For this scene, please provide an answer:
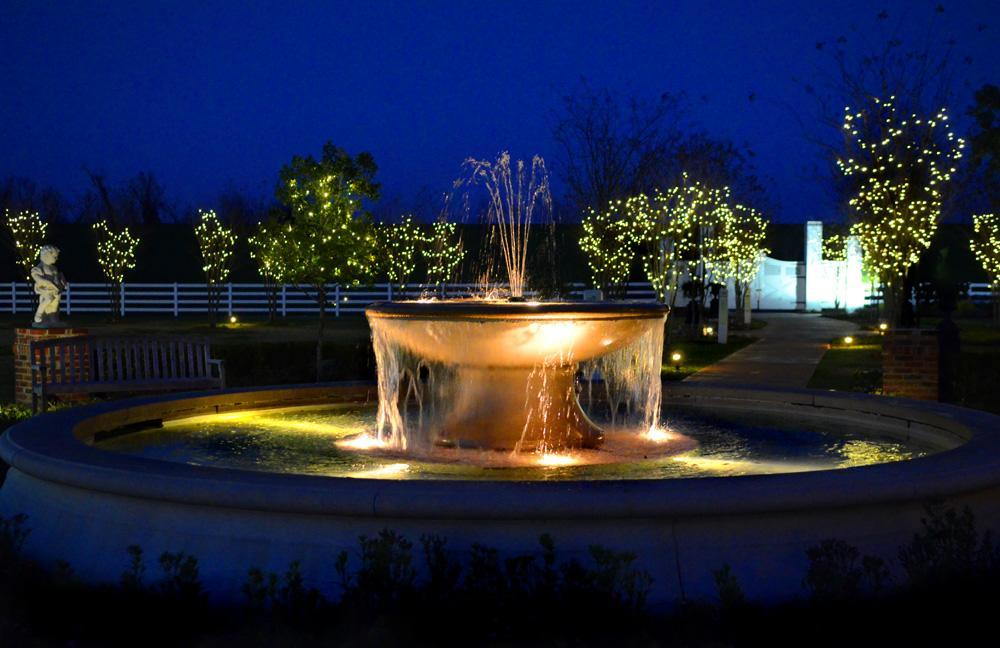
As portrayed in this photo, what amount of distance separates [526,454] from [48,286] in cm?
831

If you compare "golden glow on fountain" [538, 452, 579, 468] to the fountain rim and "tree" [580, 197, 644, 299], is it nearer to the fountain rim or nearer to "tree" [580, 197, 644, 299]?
the fountain rim

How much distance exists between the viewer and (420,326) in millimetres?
8156

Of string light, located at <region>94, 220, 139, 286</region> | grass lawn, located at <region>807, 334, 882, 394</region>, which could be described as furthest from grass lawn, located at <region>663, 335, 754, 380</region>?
string light, located at <region>94, 220, 139, 286</region>

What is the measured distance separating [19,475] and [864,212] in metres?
26.6

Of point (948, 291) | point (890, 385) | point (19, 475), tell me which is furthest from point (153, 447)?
point (948, 291)

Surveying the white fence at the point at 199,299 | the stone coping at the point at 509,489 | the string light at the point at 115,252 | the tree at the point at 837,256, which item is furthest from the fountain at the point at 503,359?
the tree at the point at 837,256

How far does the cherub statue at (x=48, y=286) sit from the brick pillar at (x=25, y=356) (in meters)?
0.15

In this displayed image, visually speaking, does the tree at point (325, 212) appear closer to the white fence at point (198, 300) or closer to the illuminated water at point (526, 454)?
the illuminated water at point (526, 454)

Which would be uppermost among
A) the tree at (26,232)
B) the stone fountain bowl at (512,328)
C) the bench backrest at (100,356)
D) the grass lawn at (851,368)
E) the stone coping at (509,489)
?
the tree at (26,232)

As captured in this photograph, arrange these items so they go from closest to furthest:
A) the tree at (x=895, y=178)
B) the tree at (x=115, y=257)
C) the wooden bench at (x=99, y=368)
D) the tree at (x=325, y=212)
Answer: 1. the wooden bench at (x=99, y=368)
2. the tree at (x=325, y=212)
3. the tree at (x=895, y=178)
4. the tree at (x=115, y=257)

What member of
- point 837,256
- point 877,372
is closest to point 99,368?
point 877,372

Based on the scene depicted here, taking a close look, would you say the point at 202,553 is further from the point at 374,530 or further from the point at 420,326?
the point at 420,326

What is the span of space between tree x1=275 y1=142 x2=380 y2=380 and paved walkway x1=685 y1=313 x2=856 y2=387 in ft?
23.7

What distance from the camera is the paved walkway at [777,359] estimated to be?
60.3ft
